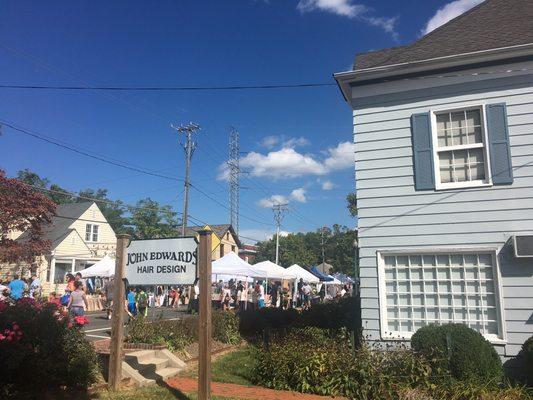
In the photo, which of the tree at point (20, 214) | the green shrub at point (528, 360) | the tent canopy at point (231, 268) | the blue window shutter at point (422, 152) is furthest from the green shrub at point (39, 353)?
the tree at point (20, 214)

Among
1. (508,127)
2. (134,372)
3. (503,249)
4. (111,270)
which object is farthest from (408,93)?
(111,270)

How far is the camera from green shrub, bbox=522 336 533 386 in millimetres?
7023

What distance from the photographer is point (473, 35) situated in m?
9.28

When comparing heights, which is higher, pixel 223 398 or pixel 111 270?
pixel 111 270

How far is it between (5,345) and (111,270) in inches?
759

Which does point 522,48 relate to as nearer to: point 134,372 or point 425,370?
point 425,370

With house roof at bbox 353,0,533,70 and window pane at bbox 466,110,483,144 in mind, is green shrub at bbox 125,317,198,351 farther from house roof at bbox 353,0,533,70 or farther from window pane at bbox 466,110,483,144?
window pane at bbox 466,110,483,144

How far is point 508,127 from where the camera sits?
824 centimetres

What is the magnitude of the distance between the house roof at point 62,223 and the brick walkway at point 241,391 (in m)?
28.3

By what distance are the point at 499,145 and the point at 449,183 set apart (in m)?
1.06

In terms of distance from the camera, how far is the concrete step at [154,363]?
28.1 ft

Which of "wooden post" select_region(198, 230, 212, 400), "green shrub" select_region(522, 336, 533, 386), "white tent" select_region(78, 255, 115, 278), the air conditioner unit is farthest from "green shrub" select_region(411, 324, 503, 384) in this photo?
"white tent" select_region(78, 255, 115, 278)

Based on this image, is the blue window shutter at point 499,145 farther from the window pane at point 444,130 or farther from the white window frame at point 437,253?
the white window frame at point 437,253

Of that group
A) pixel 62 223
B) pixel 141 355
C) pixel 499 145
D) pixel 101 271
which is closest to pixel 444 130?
pixel 499 145
